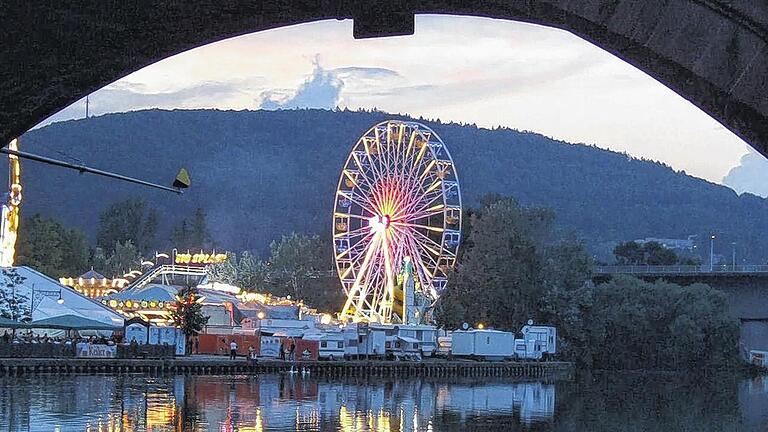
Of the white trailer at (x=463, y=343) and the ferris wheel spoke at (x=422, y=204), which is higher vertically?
the ferris wheel spoke at (x=422, y=204)

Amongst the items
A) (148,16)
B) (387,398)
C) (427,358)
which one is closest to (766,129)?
(148,16)

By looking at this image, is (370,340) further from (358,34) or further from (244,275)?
(358,34)

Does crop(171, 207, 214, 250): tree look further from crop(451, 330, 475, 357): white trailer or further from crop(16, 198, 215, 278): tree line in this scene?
crop(451, 330, 475, 357): white trailer

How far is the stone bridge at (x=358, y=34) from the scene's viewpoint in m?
4.09

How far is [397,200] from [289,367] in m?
9.40

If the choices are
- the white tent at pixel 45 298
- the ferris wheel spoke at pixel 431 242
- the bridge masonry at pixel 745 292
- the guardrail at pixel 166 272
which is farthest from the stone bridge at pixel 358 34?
the guardrail at pixel 166 272

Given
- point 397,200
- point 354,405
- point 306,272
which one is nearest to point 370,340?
point 397,200

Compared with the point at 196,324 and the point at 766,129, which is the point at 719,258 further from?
the point at 766,129

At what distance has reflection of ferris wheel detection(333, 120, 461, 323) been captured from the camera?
5525 cm

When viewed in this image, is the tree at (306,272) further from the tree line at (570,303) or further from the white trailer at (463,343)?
the white trailer at (463,343)

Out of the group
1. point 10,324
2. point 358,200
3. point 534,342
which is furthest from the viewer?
point 534,342

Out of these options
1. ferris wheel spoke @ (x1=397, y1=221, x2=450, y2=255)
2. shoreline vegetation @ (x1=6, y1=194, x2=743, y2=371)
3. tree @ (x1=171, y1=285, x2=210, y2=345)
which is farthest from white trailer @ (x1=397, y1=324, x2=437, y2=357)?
tree @ (x1=171, y1=285, x2=210, y2=345)

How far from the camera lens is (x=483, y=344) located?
62.0m

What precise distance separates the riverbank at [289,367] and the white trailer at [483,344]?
1354 mm
